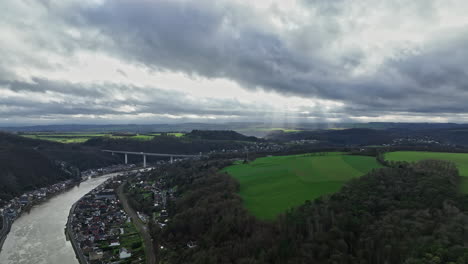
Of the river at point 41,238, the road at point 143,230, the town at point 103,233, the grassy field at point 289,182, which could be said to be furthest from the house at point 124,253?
the grassy field at point 289,182

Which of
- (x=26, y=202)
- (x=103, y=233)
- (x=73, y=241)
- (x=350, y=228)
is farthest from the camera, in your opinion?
(x=26, y=202)

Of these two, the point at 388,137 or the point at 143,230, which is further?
the point at 388,137

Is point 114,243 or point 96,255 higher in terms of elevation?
point 114,243

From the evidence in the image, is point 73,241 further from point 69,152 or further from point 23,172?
point 69,152

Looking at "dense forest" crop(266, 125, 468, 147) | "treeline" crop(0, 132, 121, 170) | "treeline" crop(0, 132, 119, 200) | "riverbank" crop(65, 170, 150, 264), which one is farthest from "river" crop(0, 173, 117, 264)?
"dense forest" crop(266, 125, 468, 147)

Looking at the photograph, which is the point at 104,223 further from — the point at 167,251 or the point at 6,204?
the point at 6,204

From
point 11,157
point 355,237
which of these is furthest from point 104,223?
point 11,157

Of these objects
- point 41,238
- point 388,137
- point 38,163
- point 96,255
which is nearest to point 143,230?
point 96,255

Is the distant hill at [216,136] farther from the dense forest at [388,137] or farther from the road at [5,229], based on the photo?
the road at [5,229]
